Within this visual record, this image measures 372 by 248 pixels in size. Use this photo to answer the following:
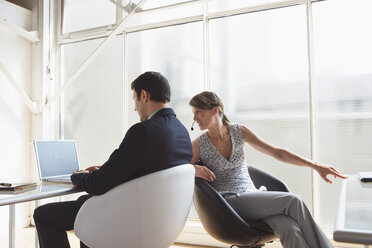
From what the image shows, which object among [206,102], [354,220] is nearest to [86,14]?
[206,102]

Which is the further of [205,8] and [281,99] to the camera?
[205,8]

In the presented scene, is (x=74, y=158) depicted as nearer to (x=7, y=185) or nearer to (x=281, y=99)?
(x=7, y=185)

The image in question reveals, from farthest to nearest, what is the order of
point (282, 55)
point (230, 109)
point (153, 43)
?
point (153, 43)
point (230, 109)
point (282, 55)

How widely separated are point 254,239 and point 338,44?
1.96m

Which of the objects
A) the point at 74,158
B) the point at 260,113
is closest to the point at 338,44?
the point at 260,113

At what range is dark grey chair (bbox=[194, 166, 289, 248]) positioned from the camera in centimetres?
196

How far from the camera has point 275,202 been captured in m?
2.01

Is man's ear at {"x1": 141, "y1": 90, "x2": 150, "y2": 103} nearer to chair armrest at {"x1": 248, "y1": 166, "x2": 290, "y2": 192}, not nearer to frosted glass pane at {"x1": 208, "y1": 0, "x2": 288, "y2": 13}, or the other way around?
chair armrest at {"x1": 248, "y1": 166, "x2": 290, "y2": 192}

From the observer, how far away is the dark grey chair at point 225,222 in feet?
6.41

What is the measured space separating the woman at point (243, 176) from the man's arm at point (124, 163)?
0.53 m

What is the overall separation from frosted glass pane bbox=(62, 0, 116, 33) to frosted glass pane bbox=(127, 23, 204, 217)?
1.73 ft

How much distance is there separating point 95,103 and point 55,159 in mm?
1915

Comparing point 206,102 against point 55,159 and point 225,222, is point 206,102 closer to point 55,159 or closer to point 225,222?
point 225,222

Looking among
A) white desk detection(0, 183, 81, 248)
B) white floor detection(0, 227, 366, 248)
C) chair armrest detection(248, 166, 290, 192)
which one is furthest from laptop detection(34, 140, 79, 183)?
white floor detection(0, 227, 366, 248)
